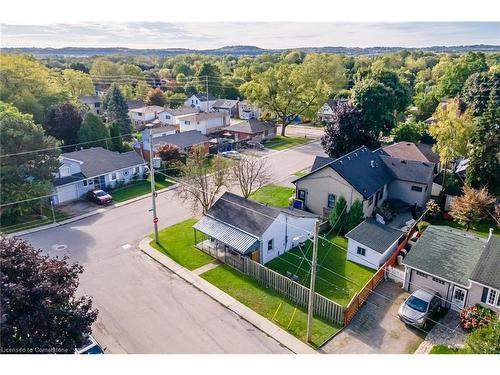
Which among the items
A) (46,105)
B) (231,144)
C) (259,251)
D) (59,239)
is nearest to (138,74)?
(46,105)

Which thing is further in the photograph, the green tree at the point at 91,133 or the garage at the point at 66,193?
the green tree at the point at 91,133

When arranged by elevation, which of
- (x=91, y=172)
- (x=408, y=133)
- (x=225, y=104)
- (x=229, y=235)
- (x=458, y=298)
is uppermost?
(x=408, y=133)

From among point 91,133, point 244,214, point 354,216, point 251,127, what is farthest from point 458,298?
point 91,133

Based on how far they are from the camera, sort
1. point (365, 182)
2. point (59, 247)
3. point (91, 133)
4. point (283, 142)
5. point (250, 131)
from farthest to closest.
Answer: point (283, 142) → point (250, 131) → point (91, 133) → point (365, 182) → point (59, 247)

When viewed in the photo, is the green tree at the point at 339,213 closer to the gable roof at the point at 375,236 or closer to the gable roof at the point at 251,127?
the gable roof at the point at 375,236

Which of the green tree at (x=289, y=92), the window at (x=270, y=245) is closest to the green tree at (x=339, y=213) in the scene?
the window at (x=270, y=245)

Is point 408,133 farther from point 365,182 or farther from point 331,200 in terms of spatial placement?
point 331,200

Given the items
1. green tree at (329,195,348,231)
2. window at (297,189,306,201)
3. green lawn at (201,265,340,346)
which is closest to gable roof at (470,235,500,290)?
green lawn at (201,265,340,346)
